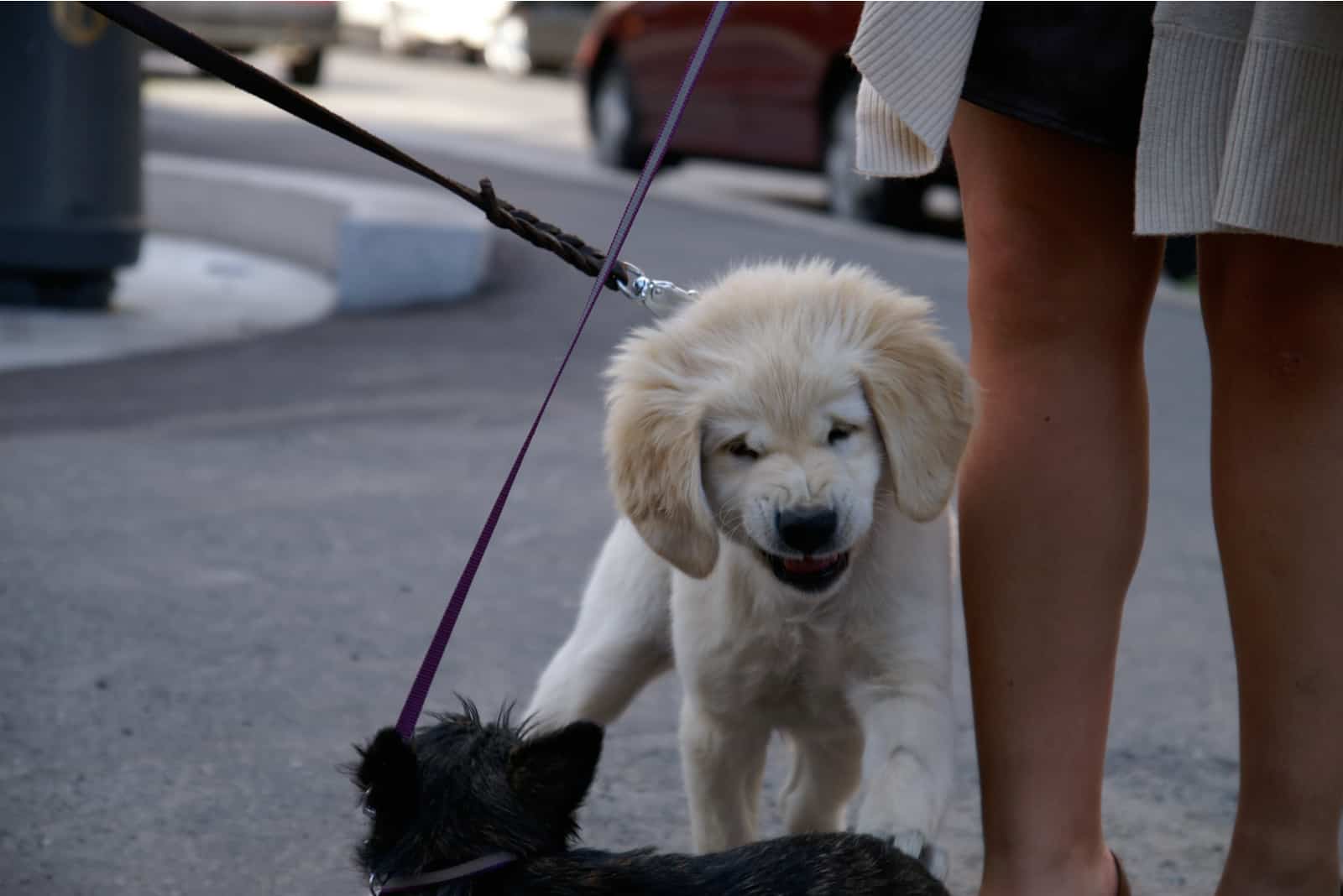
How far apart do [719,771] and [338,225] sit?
6.49m

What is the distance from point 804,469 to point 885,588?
0.88 feet

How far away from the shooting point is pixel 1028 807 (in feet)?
7.97

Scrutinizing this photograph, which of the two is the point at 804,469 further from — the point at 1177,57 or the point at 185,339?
the point at 185,339

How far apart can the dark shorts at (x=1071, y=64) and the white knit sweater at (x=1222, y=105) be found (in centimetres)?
5

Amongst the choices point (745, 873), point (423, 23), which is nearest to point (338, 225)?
point (745, 873)

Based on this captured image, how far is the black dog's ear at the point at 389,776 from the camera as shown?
1803 mm

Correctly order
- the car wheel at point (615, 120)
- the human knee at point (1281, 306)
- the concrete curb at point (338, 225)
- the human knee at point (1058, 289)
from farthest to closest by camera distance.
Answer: the car wheel at point (615, 120) < the concrete curb at point (338, 225) < the human knee at point (1058, 289) < the human knee at point (1281, 306)

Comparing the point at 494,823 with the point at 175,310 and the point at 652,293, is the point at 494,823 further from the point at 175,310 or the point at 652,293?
the point at 175,310

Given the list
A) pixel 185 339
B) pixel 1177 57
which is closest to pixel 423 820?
pixel 1177 57

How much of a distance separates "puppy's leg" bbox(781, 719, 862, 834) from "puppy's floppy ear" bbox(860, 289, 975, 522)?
0.50m

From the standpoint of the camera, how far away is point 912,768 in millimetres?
2363

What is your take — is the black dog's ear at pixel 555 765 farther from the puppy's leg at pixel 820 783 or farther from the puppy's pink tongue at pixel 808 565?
the puppy's leg at pixel 820 783

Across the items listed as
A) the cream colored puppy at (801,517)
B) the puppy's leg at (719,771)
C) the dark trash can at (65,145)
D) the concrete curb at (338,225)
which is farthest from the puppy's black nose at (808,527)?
the concrete curb at (338,225)

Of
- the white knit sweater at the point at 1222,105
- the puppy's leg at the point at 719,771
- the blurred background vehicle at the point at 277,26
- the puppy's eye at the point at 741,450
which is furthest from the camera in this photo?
the blurred background vehicle at the point at 277,26
